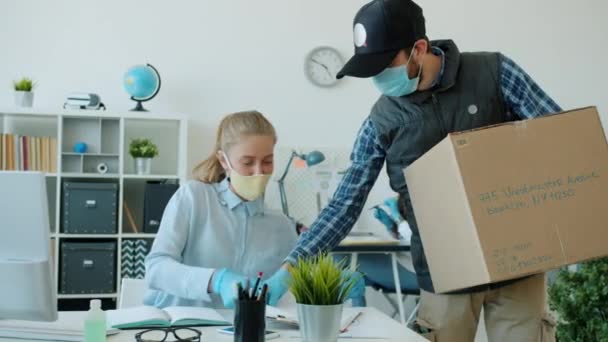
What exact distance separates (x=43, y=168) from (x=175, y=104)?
862 millimetres

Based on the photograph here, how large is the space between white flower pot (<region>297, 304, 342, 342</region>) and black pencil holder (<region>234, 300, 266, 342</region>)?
4.0 inches

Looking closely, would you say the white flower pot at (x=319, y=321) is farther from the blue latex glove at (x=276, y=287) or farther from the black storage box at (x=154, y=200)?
the black storage box at (x=154, y=200)

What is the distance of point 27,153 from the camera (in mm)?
3891

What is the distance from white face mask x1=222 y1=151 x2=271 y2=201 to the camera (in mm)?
1930

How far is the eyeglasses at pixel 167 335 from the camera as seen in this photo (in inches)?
52.2

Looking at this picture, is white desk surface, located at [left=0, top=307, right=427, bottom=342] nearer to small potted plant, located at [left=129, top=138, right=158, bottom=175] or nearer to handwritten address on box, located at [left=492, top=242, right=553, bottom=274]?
handwritten address on box, located at [left=492, top=242, right=553, bottom=274]

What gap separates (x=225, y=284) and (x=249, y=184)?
39 centimetres

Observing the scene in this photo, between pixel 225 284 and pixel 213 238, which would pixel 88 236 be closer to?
A: pixel 213 238

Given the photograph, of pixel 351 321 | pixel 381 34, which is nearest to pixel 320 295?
pixel 351 321

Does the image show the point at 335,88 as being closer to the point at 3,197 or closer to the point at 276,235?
the point at 276,235

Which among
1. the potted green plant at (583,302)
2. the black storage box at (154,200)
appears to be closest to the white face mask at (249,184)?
the potted green plant at (583,302)

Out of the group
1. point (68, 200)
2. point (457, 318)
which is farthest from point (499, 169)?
point (68, 200)

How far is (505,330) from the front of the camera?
1586mm

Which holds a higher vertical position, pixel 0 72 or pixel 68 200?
pixel 0 72
